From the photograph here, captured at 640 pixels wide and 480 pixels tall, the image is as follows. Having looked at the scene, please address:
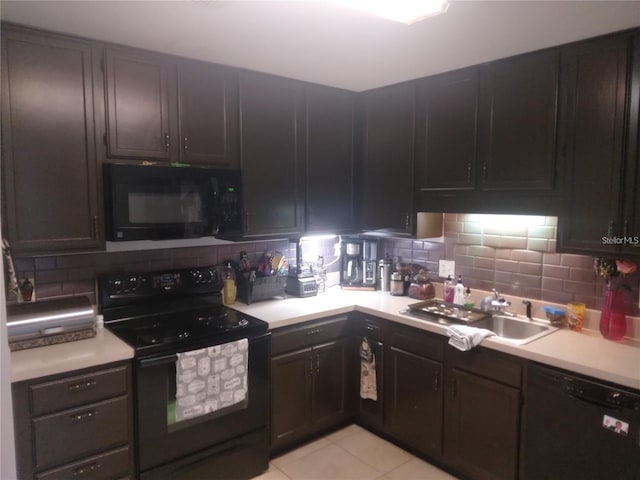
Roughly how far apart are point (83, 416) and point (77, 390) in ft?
0.41

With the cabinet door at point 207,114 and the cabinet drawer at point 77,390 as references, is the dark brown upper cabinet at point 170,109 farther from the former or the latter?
the cabinet drawer at point 77,390

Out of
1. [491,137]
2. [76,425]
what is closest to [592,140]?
[491,137]

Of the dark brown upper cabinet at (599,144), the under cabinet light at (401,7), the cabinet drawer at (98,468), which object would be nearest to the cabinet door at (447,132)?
the dark brown upper cabinet at (599,144)

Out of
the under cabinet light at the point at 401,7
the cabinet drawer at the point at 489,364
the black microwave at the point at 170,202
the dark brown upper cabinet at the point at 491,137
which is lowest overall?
the cabinet drawer at the point at 489,364

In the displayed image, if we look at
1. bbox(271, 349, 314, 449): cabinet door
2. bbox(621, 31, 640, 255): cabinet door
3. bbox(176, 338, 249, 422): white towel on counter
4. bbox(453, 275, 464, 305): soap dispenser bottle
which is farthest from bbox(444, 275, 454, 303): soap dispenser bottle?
bbox(176, 338, 249, 422): white towel on counter

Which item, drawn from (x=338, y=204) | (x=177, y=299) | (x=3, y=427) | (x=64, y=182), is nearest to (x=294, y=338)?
(x=177, y=299)

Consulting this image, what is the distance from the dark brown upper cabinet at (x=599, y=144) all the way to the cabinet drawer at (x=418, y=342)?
2.76 ft

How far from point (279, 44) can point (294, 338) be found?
1.65 meters

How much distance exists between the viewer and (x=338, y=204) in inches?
132

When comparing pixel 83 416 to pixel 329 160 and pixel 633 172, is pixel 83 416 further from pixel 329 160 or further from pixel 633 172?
pixel 633 172

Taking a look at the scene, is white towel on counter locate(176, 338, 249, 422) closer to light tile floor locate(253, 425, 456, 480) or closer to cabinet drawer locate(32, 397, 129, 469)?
cabinet drawer locate(32, 397, 129, 469)

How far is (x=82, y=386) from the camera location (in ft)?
6.63

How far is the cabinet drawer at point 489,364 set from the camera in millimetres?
2281

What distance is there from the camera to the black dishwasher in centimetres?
192
